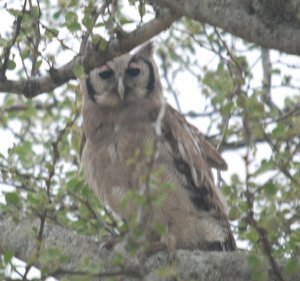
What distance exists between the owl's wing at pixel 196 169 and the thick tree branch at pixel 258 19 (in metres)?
2.08

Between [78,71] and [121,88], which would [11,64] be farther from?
[121,88]

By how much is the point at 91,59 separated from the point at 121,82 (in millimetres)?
1604

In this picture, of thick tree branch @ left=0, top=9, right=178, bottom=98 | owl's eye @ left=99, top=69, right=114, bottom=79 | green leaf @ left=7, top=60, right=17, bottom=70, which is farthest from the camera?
owl's eye @ left=99, top=69, right=114, bottom=79

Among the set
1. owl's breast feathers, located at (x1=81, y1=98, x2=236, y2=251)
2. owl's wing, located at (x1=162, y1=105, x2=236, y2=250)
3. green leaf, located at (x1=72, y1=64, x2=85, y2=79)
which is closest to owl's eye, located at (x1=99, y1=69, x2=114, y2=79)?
owl's breast feathers, located at (x1=81, y1=98, x2=236, y2=251)

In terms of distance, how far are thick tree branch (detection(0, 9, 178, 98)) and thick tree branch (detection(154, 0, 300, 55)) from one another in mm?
495

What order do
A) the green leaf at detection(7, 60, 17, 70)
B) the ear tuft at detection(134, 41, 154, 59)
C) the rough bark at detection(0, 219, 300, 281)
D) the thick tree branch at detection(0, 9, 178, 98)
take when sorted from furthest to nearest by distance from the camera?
the ear tuft at detection(134, 41, 154, 59)
the green leaf at detection(7, 60, 17, 70)
the rough bark at detection(0, 219, 300, 281)
the thick tree branch at detection(0, 9, 178, 98)

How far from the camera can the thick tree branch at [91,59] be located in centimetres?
367

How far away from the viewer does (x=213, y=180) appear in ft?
17.6

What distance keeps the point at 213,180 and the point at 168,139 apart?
423 mm

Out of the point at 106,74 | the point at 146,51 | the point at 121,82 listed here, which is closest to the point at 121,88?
the point at 121,82

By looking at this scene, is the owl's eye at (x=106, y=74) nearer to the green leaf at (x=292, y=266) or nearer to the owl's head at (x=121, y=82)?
the owl's head at (x=121, y=82)

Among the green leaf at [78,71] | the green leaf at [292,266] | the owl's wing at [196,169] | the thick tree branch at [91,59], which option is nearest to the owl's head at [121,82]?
the owl's wing at [196,169]

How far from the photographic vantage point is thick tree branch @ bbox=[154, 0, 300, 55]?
119 inches

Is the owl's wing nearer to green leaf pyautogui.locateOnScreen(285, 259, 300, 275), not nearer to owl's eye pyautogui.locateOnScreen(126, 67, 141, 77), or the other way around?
owl's eye pyautogui.locateOnScreen(126, 67, 141, 77)
